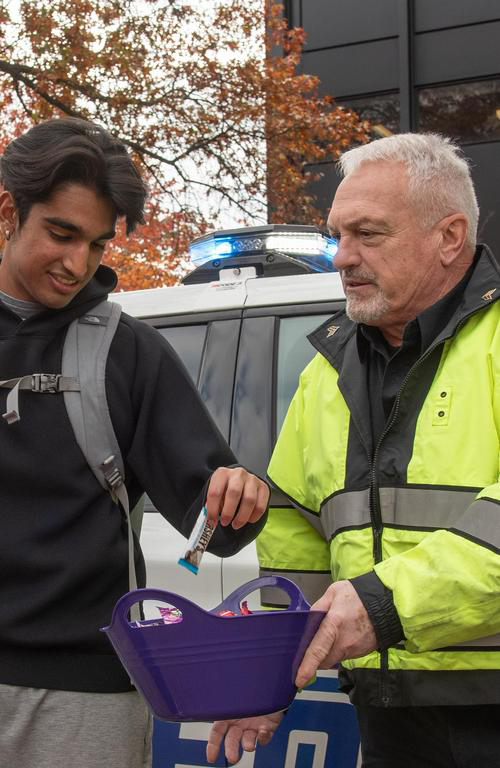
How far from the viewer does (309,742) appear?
8.86 ft

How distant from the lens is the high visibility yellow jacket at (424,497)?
186 centimetres

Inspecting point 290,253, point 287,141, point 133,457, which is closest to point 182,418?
point 133,457

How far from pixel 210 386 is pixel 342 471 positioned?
1142 millimetres

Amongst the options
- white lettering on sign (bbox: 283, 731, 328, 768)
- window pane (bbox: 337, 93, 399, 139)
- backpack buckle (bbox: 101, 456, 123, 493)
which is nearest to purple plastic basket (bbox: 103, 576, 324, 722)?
backpack buckle (bbox: 101, 456, 123, 493)

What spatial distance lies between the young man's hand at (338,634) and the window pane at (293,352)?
135cm

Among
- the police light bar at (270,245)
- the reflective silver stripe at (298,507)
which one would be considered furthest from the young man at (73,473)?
the police light bar at (270,245)

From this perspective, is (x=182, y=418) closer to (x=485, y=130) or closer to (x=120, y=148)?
(x=120, y=148)

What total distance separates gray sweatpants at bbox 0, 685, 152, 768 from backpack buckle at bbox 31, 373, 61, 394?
1.70ft

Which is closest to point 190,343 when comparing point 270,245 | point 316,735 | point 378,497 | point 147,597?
point 270,245

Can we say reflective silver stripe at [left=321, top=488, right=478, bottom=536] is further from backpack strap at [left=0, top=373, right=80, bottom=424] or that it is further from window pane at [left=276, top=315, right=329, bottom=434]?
window pane at [left=276, top=315, right=329, bottom=434]

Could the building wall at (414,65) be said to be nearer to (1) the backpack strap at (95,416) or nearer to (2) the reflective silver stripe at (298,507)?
(2) the reflective silver stripe at (298,507)

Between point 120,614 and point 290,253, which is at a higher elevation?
point 290,253

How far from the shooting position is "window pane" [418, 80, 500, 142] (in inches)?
594

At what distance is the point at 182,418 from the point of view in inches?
81.5
